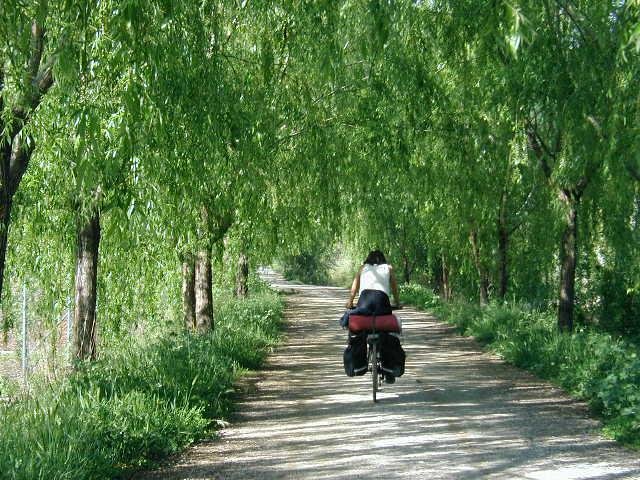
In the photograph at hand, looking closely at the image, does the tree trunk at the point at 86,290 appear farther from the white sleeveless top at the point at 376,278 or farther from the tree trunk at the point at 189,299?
the tree trunk at the point at 189,299

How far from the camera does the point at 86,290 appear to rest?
1037 centimetres

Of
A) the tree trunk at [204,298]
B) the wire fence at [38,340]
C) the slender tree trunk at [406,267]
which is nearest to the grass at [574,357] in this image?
the tree trunk at [204,298]

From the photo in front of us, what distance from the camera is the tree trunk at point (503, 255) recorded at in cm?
1877

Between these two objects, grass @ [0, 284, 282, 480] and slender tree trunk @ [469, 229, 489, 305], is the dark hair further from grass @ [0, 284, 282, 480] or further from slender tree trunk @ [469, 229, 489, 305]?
slender tree trunk @ [469, 229, 489, 305]

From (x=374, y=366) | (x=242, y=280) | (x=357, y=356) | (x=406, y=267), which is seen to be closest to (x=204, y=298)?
(x=357, y=356)

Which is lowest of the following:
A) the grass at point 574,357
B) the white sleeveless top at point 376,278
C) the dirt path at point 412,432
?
the dirt path at point 412,432

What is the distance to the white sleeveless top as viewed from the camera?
934cm

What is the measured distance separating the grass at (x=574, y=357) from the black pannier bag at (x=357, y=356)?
253cm

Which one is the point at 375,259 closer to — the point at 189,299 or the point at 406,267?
the point at 189,299

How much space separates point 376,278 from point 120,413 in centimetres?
370

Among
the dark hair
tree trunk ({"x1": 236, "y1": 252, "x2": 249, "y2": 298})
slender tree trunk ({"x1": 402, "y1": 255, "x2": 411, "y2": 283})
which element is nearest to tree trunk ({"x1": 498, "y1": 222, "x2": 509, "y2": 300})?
tree trunk ({"x1": 236, "y1": 252, "x2": 249, "y2": 298})

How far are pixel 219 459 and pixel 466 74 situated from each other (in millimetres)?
6234

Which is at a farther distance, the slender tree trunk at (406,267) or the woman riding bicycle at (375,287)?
the slender tree trunk at (406,267)

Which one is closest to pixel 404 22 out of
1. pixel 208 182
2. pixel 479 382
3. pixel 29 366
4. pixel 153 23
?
pixel 208 182
